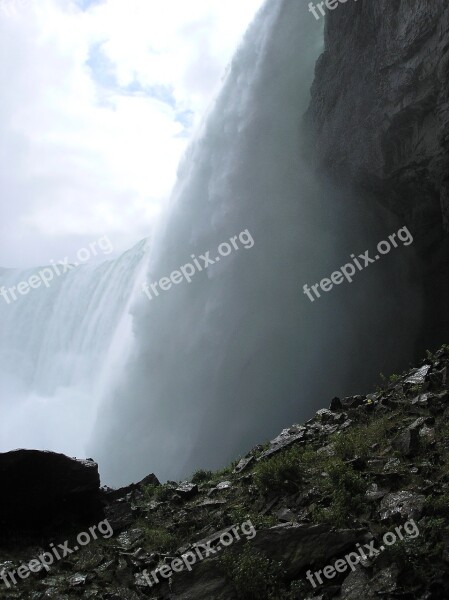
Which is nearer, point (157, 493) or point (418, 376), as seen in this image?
point (157, 493)

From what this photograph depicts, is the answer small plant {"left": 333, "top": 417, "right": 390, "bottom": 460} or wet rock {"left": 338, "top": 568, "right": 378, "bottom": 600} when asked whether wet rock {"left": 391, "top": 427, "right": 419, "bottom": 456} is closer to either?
small plant {"left": 333, "top": 417, "right": 390, "bottom": 460}

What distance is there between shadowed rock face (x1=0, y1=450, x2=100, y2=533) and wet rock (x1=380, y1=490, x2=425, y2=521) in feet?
16.6

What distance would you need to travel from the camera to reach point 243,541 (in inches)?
235

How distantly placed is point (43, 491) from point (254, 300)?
12.9 meters

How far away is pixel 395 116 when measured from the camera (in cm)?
1547

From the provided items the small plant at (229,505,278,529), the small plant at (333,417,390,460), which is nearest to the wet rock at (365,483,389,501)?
the small plant at (333,417,390,460)

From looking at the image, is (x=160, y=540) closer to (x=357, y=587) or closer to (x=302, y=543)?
(x=302, y=543)

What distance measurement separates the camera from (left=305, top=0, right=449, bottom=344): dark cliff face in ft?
46.0

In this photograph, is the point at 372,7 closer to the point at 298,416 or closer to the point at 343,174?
the point at 343,174

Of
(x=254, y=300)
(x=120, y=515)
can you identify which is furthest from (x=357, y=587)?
(x=254, y=300)

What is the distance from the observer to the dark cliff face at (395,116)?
46.0 feet

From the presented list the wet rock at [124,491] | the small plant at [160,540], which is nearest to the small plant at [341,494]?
the small plant at [160,540]

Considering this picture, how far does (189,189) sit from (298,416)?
10609 millimetres

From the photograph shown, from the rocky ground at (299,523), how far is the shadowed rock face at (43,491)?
223mm
